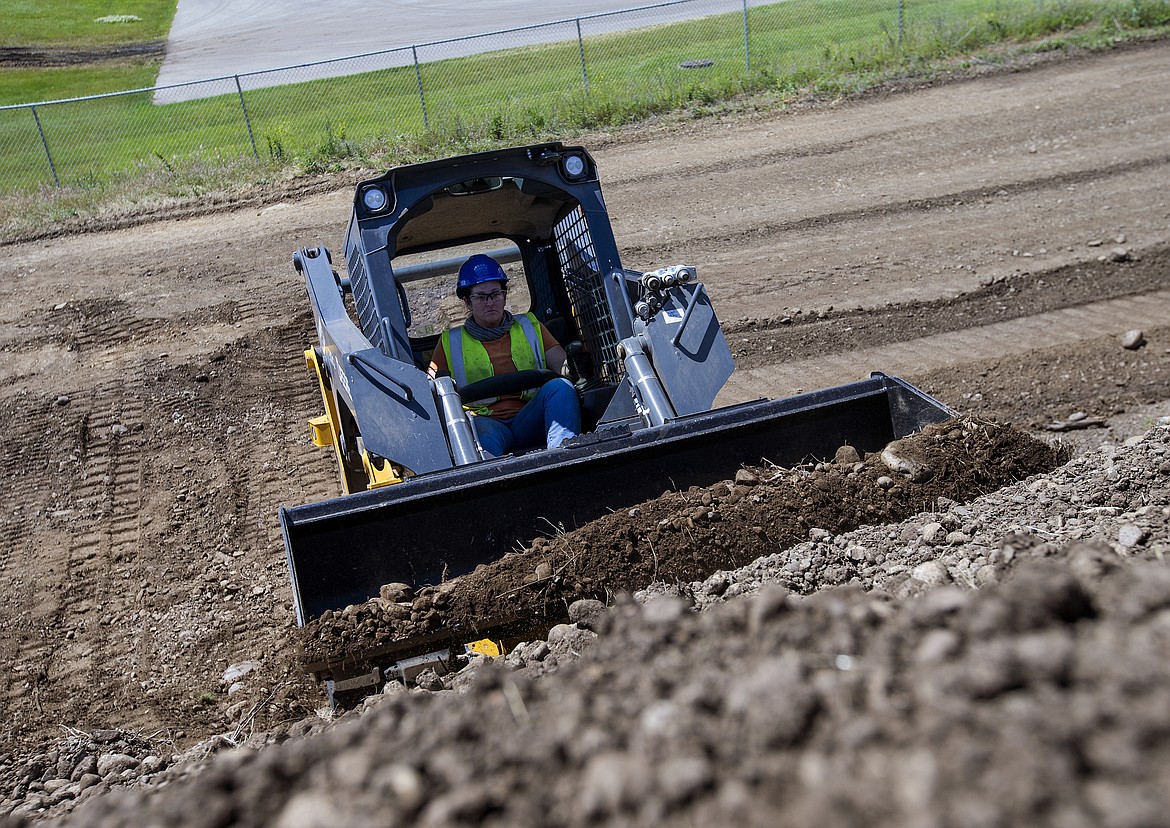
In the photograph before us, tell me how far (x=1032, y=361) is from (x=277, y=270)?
26.0ft

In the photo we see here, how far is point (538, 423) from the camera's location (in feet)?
19.5

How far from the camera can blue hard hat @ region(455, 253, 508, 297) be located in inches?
240

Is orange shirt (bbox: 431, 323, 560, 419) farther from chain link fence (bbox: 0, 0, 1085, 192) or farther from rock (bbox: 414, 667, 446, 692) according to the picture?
chain link fence (bbox: 0, 0, 1085, 192)

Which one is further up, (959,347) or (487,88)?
(487,88)

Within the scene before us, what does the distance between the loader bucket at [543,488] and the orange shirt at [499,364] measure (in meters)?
1.15

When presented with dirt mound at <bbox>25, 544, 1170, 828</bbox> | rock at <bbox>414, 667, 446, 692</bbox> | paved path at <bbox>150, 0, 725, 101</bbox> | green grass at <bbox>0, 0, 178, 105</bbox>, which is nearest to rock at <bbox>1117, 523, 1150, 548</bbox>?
dirt mound at <bbox>25, 544, 1170, 828</bbox>

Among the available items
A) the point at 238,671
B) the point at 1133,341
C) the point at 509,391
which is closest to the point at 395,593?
the point at 238,671

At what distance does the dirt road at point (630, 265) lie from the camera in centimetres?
611

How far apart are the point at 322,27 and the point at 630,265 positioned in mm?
24981

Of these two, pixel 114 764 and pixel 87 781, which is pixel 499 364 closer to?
pixel 114 764

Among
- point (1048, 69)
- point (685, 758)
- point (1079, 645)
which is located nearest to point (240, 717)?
point (685, 758)

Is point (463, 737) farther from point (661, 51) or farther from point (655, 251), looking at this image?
point (661, 51)

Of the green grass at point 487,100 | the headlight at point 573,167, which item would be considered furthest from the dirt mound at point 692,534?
the green grass at point 487,100

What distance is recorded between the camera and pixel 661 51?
21.8m
